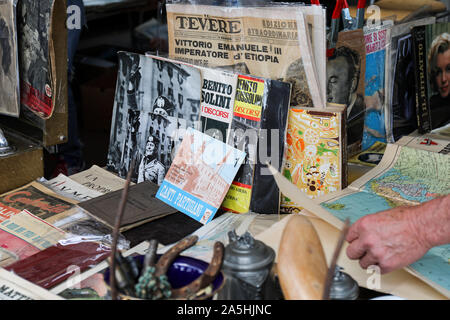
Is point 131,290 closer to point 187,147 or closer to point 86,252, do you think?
point 86,252

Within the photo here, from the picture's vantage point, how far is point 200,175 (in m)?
1.42

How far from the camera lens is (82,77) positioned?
3.90 m

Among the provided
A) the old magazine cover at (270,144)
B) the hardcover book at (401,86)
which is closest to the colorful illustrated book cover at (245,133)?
the old magazine cover at (270,144)

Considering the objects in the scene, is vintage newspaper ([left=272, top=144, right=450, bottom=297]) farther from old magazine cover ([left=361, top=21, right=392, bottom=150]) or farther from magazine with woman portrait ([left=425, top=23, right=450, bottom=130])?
magazine with woman portrait ([left=425, top=23, right=450, bottom=130])

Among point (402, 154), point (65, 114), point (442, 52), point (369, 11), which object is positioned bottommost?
point (402, 154)

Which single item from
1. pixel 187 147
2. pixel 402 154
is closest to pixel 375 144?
pixel 402 154

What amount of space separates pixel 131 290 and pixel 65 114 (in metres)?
1.02

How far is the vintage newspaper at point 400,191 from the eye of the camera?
1081 millimetres

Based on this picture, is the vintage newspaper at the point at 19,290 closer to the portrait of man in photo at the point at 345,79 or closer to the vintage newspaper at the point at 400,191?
the vintage newspaper at the point at 400,191

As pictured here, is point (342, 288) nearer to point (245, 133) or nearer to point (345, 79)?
point (245, 133)

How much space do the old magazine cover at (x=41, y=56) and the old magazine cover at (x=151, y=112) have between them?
0.19 m

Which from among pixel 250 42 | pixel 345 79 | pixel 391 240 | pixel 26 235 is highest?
pixel 250 42

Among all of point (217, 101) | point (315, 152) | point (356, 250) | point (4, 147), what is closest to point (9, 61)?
point (4, 147)

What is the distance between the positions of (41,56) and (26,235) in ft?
1.90
